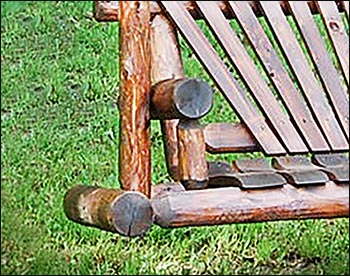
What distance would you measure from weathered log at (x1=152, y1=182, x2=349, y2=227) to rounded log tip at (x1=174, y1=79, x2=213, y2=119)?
0.21 m

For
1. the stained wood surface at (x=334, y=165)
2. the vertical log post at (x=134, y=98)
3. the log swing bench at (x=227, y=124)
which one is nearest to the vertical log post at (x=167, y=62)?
the log swing bench at (x=227, y=124)

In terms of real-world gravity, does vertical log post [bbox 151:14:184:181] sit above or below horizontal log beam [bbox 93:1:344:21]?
below

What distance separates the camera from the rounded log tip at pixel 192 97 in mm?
3018

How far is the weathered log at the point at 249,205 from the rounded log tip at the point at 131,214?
5 centimetres

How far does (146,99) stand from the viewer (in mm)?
3178

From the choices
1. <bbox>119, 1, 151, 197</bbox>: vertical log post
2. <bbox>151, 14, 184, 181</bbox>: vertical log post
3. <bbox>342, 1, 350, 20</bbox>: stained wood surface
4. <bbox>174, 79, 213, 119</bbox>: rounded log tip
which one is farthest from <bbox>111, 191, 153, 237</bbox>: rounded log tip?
<bbox>342, 1, 350, 20</bbox>: stained wood surface

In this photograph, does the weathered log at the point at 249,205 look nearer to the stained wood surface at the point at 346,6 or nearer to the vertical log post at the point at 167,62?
the vertical log post at the point at 167,62

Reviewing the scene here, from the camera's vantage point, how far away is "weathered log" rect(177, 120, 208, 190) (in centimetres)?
318

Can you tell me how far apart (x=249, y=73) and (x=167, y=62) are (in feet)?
0.86

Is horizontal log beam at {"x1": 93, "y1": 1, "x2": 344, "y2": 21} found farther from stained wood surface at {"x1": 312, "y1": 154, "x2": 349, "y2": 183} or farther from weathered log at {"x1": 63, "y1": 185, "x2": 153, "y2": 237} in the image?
weathered log at {"x1": 63, "y1": 185, "x2": 153, "y2": 237}

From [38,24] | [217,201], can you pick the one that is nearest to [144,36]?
[217,201]

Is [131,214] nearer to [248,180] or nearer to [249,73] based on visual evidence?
[248,180]

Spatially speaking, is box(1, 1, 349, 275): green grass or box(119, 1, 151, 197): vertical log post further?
box(1, 1, 349, 275): green grass

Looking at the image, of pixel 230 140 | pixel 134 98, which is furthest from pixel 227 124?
pixel 134 98
